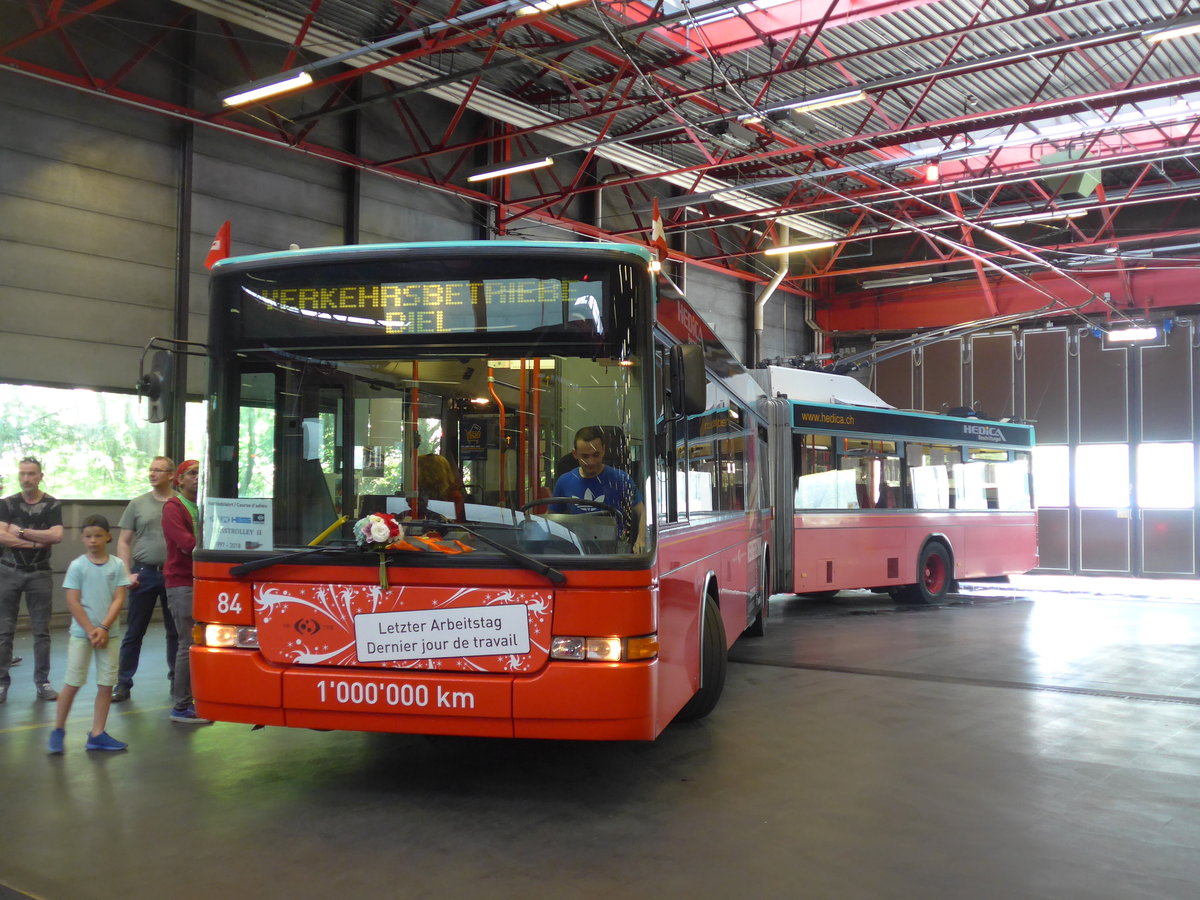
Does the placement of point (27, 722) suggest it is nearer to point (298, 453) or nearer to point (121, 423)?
point (298, 453)

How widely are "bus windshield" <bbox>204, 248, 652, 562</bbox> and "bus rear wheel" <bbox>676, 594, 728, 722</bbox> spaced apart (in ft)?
8.08

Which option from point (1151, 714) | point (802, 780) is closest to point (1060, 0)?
point (1151, 714)

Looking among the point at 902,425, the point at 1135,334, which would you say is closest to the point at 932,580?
the point at 902,425

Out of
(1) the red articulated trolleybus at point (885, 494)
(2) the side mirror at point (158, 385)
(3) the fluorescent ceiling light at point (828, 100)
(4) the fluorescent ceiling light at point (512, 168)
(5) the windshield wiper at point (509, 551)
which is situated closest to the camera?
(5) the windshield wiper at point (509, 551)

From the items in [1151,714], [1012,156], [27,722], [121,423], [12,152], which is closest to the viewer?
[27,722]

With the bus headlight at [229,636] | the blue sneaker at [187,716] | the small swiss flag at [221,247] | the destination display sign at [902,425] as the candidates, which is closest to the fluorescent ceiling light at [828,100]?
the destination display sign at [902,425]

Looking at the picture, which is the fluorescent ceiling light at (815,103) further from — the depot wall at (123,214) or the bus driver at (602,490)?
the bus driver at (602,490)

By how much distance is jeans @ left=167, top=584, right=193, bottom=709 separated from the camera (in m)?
7.22

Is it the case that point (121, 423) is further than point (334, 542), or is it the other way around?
point (121, 423)

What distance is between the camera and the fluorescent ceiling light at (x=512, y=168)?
578 inches

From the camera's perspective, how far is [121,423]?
44.0ft

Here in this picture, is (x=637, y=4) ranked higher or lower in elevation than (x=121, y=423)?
higher

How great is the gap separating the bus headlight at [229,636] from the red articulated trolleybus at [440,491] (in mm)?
11

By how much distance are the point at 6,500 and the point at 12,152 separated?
6145mm
